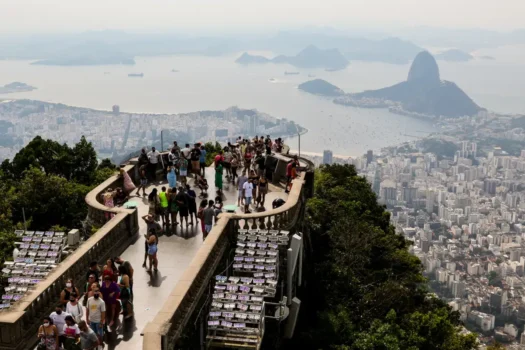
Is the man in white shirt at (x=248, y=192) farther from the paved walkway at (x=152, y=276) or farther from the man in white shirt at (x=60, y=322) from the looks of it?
the man in white shirt at (x=60, y=322)

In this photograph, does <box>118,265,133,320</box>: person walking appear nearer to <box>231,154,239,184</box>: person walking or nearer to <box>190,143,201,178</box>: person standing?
<box>190,143,201,178</box>: person standing

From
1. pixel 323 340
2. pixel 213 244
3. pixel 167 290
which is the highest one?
pixel 213 244

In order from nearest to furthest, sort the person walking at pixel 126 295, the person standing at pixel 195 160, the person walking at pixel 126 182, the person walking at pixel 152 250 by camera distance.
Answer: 1. the person walking at pixel 126 295
2. the person walking at pixel 152 250
3. the person walking at pixel 126 182
4. the person standing at pixel 195 160

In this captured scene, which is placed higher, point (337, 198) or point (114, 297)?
point (114, 297)

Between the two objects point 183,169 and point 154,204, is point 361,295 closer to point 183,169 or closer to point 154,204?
point 183,169

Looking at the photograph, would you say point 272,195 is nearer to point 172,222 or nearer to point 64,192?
point 172,222

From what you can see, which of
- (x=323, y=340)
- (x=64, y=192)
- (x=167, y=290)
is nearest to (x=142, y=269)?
(x=167, y=290)

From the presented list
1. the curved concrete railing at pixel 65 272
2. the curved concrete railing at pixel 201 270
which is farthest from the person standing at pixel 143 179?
the curved concrete railing at pixel 201 270
